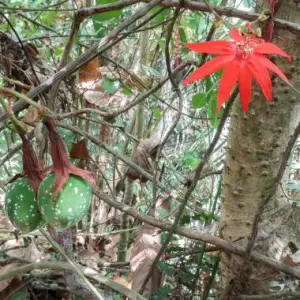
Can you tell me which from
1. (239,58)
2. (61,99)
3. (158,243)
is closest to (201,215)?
(158,243)

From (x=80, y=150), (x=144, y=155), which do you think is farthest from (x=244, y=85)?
(x=144, y=155)

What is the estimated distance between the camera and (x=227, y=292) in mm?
876

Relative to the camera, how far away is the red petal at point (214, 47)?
464mm

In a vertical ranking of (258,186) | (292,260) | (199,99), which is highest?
(199,99)

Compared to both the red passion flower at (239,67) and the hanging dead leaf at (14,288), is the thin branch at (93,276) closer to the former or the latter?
the hanging dead leaf at (14,288)

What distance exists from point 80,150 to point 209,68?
0.56 metres

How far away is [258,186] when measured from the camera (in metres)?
0.85

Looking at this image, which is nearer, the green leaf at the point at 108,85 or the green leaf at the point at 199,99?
the green leaf at the point at 199,99

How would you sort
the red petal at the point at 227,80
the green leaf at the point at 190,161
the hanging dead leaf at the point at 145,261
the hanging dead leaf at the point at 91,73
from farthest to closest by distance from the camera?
the green leaf at the point at 190,161 → the hanging dead leaf at the point at 91,73 → the hanging dead leaf at the point at 145,261 → the red petal at the point at 227,80

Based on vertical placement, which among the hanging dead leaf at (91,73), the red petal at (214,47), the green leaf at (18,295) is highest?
the hanging dead leaf at (91,73)

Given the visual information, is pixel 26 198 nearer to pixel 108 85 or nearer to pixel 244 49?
pixel 244 49

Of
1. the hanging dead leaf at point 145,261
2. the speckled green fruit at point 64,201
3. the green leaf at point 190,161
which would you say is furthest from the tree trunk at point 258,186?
the green leaf at point 190,161

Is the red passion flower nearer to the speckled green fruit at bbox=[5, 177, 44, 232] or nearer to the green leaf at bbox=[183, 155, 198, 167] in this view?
the speckled green fruit at bbox=[5, 177, 44, 232]

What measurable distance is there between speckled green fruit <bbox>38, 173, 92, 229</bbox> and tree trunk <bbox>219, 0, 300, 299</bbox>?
391 mm
